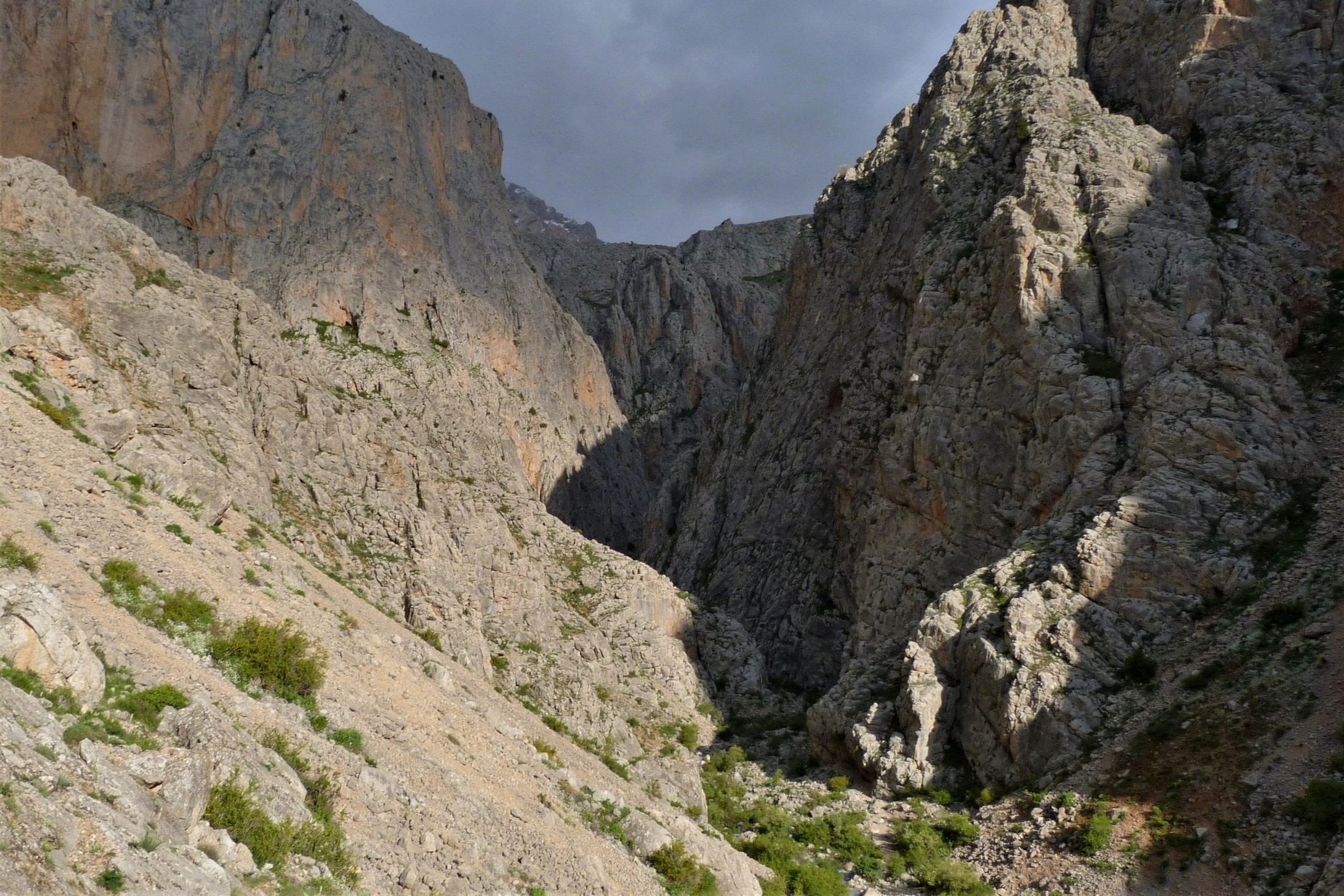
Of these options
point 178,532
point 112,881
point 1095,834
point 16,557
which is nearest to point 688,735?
point 1095,834

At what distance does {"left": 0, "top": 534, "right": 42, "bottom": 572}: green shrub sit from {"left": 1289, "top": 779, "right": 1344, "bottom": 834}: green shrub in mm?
29571

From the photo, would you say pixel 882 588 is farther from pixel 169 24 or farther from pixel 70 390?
pixel 169 24

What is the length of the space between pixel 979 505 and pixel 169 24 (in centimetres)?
5957

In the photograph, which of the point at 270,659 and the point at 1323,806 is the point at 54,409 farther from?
the point at 1323,806

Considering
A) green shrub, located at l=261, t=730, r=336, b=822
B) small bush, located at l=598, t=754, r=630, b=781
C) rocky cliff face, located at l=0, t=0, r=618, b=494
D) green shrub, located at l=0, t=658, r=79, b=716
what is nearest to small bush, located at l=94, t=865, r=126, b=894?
green shrub, located at l=0, t=658, r=79, b=716

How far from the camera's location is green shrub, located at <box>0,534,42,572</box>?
48.0ft

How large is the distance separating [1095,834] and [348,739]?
21.9m

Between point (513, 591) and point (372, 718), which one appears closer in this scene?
point (372, 718)

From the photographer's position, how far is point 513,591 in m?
45.4

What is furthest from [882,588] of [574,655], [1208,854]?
[1208,854]

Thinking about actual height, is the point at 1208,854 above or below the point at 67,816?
above

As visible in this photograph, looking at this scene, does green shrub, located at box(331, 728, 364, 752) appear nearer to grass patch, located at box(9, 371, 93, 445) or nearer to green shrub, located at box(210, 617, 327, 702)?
green shrub, located at box(210, 617, 327, 702)

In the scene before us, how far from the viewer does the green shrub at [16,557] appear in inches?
576

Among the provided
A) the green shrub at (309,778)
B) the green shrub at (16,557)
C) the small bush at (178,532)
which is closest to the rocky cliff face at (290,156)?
the small bush at (178,532)
